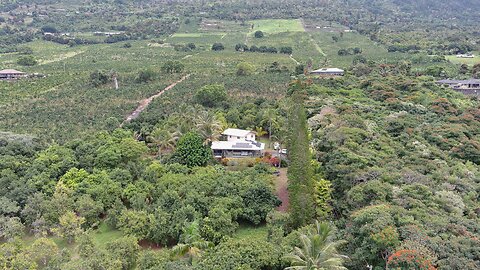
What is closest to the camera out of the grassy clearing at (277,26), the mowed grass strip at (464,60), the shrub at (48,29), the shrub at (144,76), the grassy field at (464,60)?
the shrub at (144,76)

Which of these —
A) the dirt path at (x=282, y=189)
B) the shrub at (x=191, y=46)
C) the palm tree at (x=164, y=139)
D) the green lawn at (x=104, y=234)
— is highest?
the palm tree at (x=164, y=139)

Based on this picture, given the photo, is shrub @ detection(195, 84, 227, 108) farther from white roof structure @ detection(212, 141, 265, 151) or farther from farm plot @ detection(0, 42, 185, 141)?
white roof structure @ detection(212, 141, 265, 151)

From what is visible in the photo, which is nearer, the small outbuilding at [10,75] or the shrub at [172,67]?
the small outbuilding at [10,75]

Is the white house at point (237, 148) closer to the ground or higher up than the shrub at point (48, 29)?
closer to the ground

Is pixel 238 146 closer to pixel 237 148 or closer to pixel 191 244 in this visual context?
pixel 237 148

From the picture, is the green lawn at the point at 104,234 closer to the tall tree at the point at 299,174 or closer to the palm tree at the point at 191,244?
the palm tree at the point at 191,244

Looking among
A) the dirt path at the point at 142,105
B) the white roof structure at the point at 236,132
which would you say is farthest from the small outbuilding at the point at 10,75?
the white roof structure at the point at 236,132
